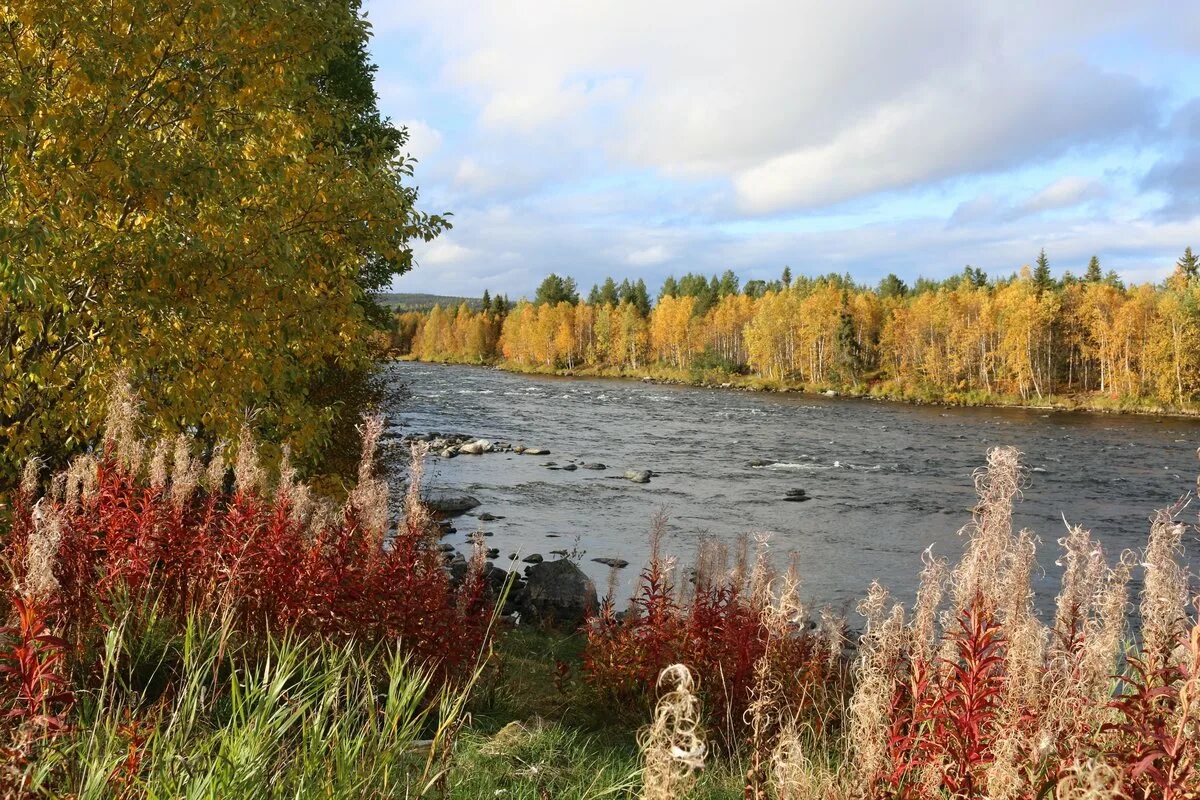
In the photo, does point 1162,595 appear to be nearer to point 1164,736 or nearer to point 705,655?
point 1164,736

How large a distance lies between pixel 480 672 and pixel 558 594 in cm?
773

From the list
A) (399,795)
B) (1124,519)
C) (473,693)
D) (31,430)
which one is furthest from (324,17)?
(1124,519)

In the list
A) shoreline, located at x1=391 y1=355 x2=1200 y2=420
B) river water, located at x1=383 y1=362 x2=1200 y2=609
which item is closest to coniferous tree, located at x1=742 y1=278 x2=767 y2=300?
shoreline, located at x1=391 y1=355 x2=1200 y2=420

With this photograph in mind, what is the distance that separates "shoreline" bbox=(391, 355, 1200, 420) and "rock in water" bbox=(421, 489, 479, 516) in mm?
46759

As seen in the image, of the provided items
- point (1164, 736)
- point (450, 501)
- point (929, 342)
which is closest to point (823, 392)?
point (929, 342)

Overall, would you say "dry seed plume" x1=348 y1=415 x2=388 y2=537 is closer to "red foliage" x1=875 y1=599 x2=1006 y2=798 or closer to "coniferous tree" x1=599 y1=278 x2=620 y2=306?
"red foliage" x1=875 y1=599 x2=1006 y2=798

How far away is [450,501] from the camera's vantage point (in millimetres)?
22312

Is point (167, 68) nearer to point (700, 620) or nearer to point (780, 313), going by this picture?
point (700, 620)

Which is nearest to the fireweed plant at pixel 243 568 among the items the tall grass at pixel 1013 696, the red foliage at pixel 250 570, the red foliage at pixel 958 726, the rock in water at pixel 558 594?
the red foliage at pixel 250 570

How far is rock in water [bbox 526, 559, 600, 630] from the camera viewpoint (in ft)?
40.3

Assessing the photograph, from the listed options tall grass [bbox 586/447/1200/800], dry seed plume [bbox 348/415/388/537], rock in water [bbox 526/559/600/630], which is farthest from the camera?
rock in water [bbox 526/559/600/630]

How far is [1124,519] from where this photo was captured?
22297 millimetres

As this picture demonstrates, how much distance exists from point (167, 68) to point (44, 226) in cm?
258

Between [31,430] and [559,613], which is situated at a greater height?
[31,430]
